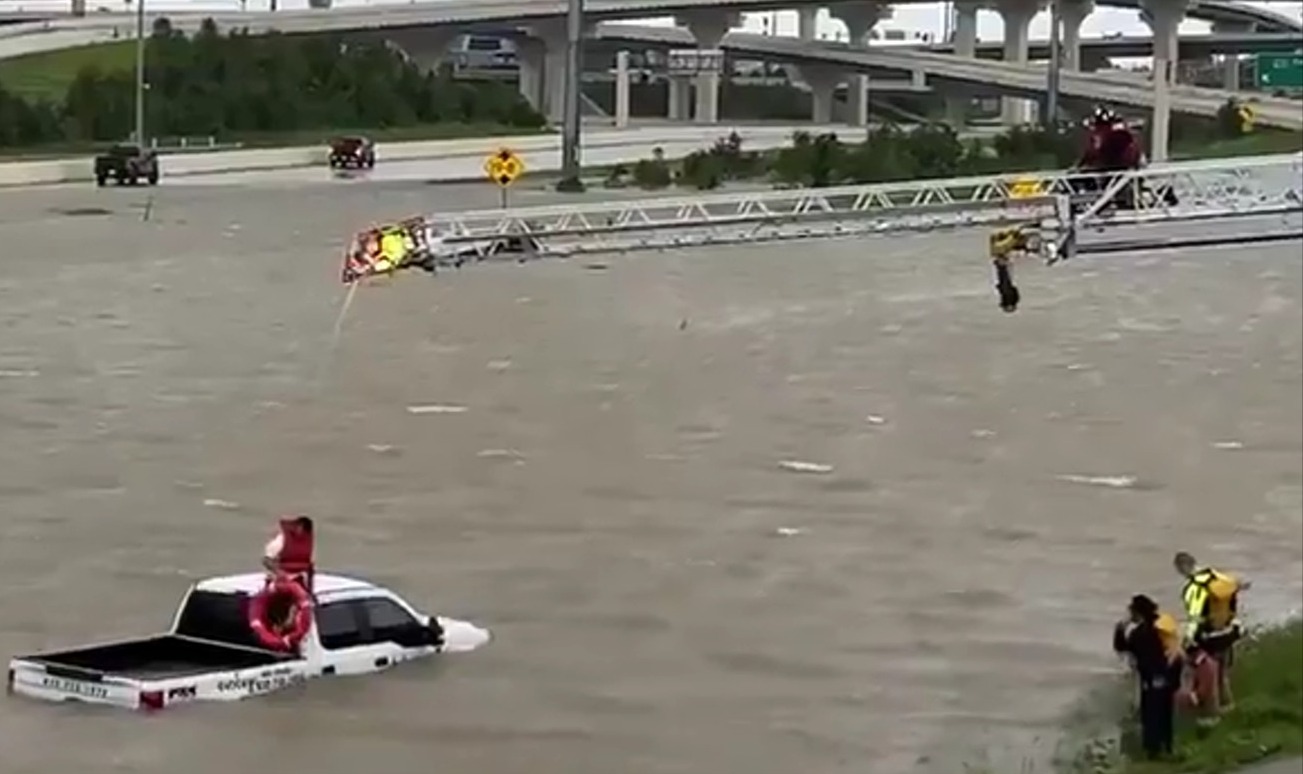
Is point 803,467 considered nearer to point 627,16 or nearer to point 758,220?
point 758,220

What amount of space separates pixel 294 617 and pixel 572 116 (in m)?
69.7

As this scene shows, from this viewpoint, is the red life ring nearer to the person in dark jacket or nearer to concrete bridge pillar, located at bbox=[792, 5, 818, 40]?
the person in dark jacket

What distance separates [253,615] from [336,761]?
6.73 feet

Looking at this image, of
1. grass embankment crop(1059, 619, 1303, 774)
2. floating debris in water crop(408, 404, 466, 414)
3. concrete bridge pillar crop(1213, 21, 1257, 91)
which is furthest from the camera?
concrete bridge pillar crop(1213, 21, 1257, 91)

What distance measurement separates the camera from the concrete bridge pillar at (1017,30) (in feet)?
331

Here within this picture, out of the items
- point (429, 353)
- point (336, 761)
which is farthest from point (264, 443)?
point (336, 761)

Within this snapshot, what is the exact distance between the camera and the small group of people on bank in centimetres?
1571

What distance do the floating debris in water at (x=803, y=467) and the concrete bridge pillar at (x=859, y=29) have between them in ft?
242

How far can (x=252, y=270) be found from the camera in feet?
180

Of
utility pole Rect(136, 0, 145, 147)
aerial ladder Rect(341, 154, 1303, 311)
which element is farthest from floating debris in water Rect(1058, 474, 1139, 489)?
utility pole Rect(136, 0, 145, 147)

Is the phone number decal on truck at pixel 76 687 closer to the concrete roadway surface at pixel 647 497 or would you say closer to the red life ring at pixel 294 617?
the concrete roadway surface at pixel 647 497

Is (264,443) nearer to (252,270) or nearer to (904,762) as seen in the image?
(904,762)

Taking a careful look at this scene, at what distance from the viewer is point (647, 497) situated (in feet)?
89.1

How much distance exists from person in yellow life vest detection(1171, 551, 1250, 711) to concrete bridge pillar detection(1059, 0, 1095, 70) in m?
65.2
